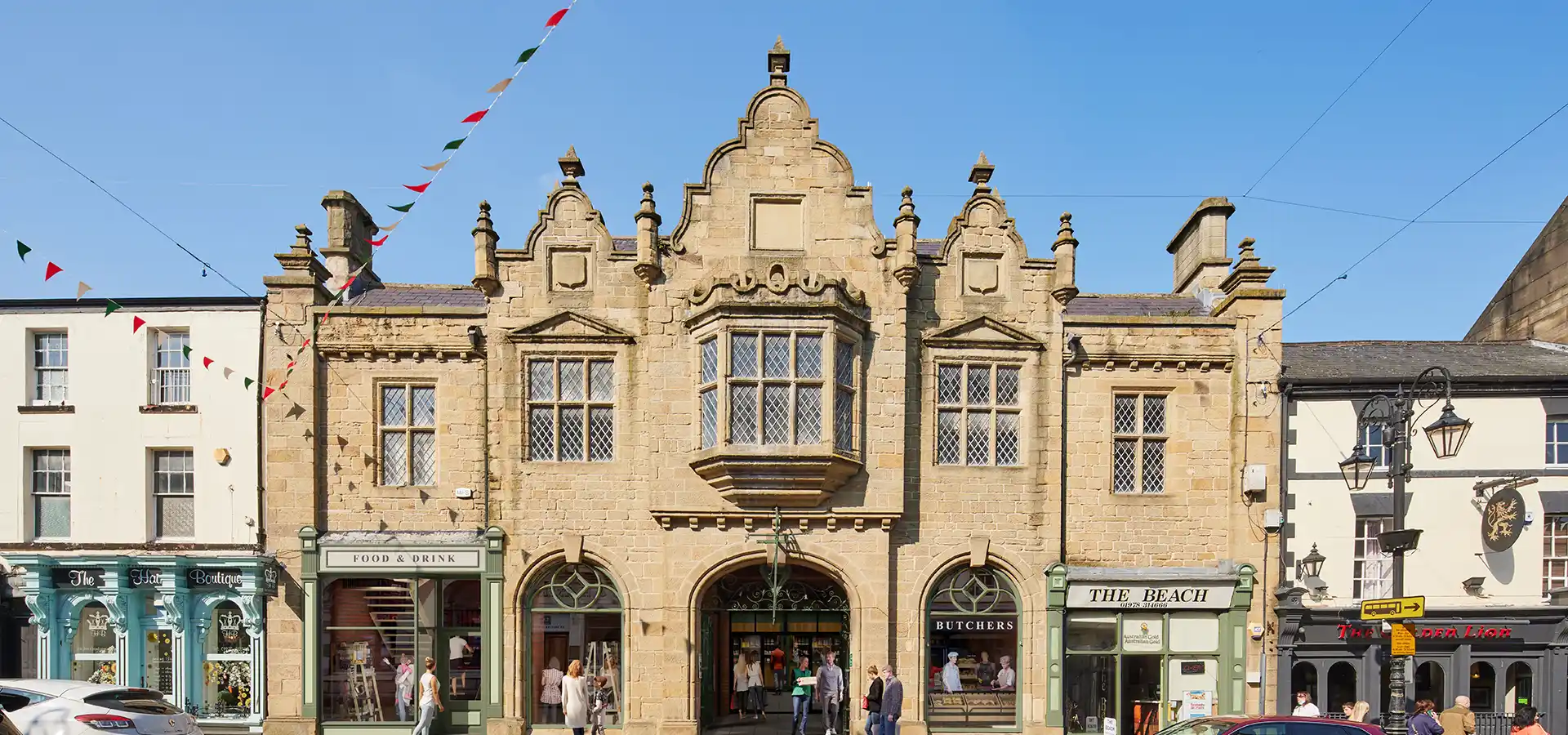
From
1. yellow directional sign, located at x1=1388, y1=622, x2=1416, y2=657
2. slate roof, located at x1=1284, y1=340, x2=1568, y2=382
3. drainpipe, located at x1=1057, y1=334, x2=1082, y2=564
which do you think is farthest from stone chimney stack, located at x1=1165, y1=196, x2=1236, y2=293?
yellow directional sign, located at x1=1388, y1=622, x2=1416, y2=657

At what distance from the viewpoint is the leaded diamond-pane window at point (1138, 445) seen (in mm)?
18844

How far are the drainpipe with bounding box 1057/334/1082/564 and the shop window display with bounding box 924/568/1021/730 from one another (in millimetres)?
1305

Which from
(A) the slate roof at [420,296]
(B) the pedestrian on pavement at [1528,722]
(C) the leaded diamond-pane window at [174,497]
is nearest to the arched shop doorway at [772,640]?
(A) the slate roof at [420,296]

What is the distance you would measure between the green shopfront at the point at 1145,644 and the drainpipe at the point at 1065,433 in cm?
53

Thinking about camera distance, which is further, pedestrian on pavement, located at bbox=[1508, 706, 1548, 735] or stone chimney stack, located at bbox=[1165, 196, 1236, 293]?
stone chimney stack, located at bbox=[1165, 196, 1236, 293]

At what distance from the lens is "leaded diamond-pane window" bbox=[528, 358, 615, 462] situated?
18266 mm

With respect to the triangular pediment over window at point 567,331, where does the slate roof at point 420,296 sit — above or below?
above

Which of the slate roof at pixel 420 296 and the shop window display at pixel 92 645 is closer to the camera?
the shop window display at pixel 92 645

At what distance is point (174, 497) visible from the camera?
18453mm

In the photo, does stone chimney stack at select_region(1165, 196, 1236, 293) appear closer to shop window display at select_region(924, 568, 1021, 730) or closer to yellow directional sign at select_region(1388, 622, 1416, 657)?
shop window display at select_region(924, 568, 1021, 730)

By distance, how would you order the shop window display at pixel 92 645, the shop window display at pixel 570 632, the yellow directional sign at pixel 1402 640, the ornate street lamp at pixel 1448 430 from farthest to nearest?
the shop window display at pixel 570 632
the shop window display at pixel 92 645
the yellow directional sign at pixel 1402 640
the ornate street lamp at pixel 1448 430

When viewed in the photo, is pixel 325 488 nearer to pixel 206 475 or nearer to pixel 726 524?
pixel 206 475

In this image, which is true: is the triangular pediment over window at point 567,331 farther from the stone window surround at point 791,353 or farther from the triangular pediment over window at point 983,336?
the triangular pediment over window at point 983,336

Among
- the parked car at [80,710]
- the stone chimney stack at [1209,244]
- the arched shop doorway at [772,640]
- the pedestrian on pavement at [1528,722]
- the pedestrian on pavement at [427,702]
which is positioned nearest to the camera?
the parked car at [80,710]
